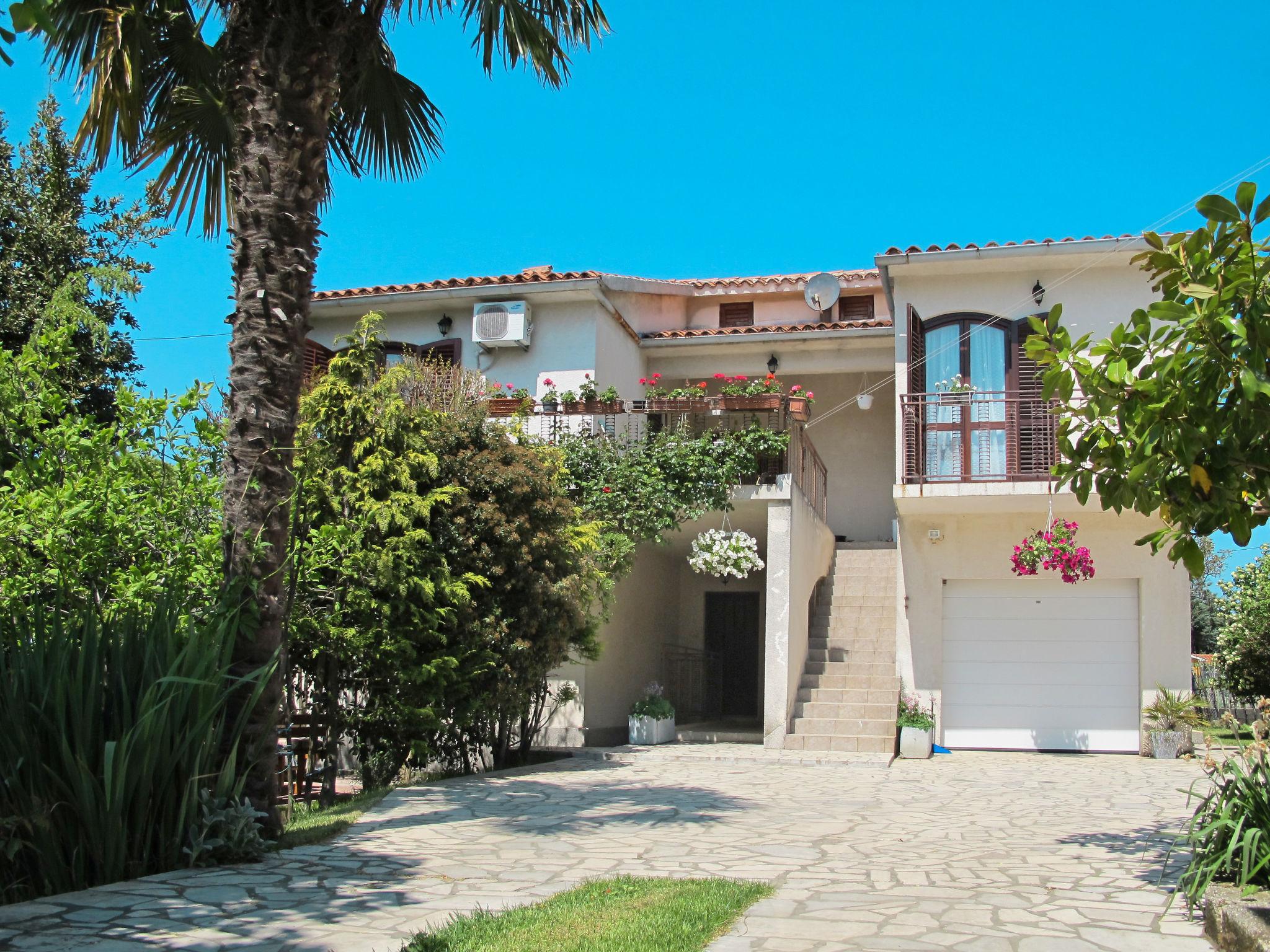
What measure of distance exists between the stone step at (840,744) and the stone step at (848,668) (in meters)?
1.55

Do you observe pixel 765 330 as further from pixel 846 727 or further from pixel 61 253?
pixel 61 253

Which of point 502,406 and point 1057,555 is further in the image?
point 502,406

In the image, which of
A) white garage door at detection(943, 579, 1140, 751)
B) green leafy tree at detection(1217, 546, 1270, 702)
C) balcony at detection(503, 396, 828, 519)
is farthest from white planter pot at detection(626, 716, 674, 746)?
green leafy tree at detection(1217, 546, 1270, 702)

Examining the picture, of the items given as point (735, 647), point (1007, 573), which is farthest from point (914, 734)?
point (735, 647)

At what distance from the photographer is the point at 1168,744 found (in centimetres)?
1361

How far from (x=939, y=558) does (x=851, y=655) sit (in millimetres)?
1951

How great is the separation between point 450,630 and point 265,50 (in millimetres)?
5605

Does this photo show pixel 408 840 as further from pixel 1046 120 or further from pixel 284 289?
pixel 1046 120

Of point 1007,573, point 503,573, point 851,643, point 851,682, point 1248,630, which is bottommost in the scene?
point 851,682

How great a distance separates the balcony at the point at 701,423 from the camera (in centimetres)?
1424

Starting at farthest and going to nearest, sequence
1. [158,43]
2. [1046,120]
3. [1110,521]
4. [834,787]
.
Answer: [1110,521]
[1046,120]
[834,787]
[158,43]

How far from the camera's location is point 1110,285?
1449 cm

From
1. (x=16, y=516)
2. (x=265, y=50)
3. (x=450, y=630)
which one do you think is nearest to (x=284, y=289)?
(x=265, y=50)

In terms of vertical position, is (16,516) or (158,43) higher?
(158,43)
